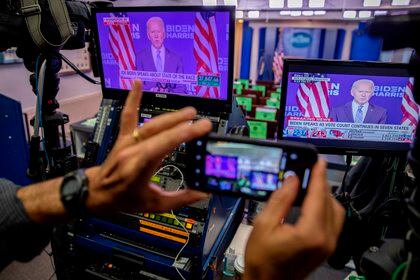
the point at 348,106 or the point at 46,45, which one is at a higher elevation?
the point at 46,45

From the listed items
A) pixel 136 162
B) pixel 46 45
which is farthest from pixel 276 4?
pixel 136 162

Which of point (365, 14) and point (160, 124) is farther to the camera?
point (365, 14)

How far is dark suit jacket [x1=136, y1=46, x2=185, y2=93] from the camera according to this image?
1.64m

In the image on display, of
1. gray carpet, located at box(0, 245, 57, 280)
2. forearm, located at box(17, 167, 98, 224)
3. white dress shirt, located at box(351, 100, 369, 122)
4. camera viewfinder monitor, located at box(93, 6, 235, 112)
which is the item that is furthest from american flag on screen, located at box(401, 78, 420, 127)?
gray carpet, located at box(0, 245, 57, 280)

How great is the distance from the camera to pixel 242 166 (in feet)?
2.67

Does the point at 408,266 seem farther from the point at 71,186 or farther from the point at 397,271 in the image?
the point at 71,186

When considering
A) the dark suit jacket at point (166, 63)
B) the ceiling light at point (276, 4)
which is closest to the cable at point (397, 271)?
the dark suit jacket at point (166, 63)

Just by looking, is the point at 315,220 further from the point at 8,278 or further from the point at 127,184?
the point at 8,278

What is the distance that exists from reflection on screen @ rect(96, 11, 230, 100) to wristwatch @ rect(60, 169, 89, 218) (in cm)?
105

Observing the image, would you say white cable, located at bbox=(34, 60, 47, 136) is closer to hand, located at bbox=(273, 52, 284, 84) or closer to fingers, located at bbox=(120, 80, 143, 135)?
fingers, located at bbox=(120, 80, 143, 135)

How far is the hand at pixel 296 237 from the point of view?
0.51 metres

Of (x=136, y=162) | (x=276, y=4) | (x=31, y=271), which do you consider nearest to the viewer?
(x=136, y=162)

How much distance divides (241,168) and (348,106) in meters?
0.87

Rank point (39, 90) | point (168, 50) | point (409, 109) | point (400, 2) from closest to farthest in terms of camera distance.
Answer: point (409, 109), point (168, 50), point (39, 90), point (400, 2)
